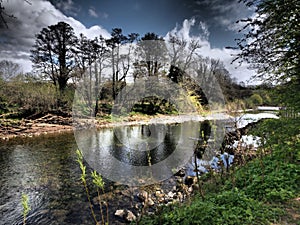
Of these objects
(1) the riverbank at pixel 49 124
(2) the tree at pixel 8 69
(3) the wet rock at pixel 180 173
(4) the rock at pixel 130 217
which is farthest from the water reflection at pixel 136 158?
(2) the tree at pixel 8 69

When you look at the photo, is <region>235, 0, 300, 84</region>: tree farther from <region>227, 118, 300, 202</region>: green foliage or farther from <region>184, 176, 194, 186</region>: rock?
<region>184, 176, 194, 186</region>: rock

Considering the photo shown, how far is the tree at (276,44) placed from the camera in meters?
3.56

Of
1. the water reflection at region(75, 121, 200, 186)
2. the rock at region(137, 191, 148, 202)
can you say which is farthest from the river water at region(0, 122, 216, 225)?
the rock at region(137, 191, 148, 202)

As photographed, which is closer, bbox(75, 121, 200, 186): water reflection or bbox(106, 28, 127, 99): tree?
bbox(75, 121, 200, 186): water reflection

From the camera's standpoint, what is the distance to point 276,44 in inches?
159

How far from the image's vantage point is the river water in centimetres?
436

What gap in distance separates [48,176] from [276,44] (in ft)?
24.7

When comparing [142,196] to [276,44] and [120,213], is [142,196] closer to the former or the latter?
[120,213]

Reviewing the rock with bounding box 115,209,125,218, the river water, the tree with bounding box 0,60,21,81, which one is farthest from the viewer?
the tree with bounding box 0,60,21,81

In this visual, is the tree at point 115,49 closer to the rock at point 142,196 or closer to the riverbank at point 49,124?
the riverbank at point 49,124

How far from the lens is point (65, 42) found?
21078mm

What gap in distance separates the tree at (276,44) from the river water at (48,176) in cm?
302

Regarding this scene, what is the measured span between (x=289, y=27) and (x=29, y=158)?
9.84 m

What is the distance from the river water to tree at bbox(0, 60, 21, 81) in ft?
24.7
